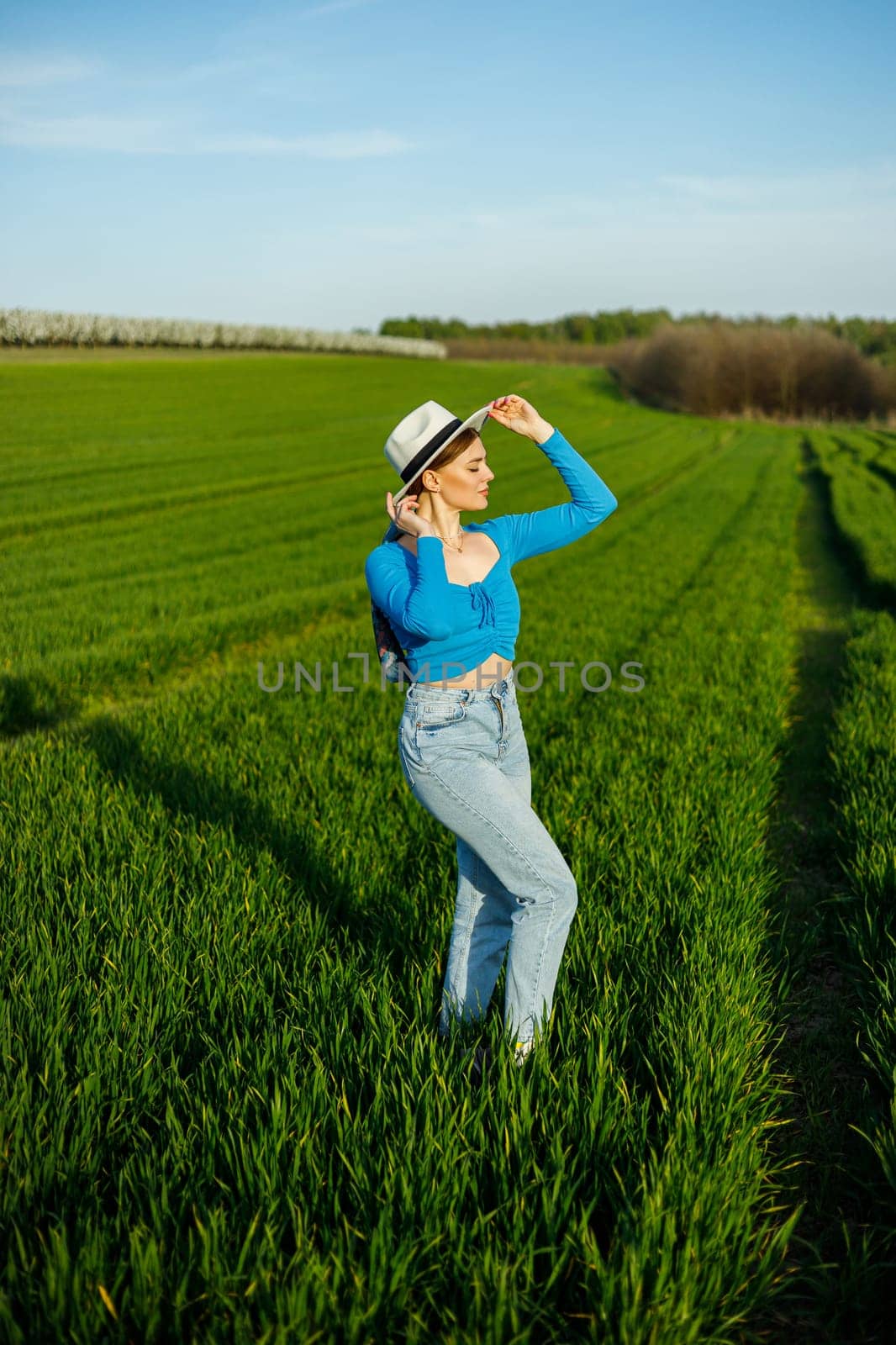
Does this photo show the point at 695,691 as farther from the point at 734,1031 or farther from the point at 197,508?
the point at 197,508

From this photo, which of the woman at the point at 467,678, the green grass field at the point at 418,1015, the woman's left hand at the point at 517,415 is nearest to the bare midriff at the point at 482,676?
the woman at the point at 467,678

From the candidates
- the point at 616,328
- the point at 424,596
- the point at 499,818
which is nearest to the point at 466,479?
the point at 424,596

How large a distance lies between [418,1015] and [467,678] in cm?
115

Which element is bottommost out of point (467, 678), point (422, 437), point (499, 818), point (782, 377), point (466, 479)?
point (499, 818)

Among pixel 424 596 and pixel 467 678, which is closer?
pixel 424 596

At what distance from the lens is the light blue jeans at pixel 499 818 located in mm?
3002

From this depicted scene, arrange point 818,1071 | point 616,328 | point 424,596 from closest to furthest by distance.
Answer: point 424,596
point 818,1071
point 616,328

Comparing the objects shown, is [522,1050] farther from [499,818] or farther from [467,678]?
[467,678]

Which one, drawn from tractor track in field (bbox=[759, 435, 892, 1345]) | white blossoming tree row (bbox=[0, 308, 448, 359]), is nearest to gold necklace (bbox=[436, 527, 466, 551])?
tractor track in field (bbox=[759, 435, 892, 1345])

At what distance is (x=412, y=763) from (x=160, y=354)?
221 feet

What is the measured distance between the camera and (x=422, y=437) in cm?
301

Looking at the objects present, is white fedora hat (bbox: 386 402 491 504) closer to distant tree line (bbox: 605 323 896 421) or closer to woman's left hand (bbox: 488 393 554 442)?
woman's left hand (bbox: 488 393 554 442)

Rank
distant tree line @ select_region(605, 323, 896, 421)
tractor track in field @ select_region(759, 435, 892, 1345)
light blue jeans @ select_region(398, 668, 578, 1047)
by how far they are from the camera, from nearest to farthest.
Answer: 1. tractor track in field @ select_region(759, 435, 892, 1345)
2. light blue jeans @ select_region(398, 668, 578, 1047)
3. distant tree line @ select_region(605, 323, 896, 421)

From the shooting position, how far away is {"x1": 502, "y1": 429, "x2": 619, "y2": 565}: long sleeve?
339 cm
